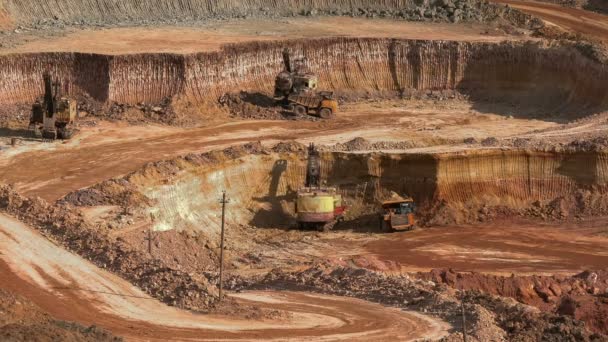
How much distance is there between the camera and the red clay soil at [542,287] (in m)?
44.0

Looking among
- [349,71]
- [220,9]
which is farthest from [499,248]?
[220,9]

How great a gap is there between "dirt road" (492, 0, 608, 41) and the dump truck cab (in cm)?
2678

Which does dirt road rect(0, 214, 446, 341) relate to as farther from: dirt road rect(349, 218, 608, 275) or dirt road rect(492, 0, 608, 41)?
dirt road rect(492, 0, 608, 41)

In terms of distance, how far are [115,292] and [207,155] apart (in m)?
17.3

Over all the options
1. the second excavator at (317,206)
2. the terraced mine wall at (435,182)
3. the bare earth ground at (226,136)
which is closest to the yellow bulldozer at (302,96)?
the bare earth ground at (226,136)

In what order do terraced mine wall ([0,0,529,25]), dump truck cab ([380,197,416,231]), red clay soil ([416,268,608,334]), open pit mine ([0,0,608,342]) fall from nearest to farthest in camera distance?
open pit mine ([0,0,608,342]) → red clay soil ([416,268,608,334]) → dump truck cab ([380,197,416,231]) → terraced mine wall ([0,0,529,25])

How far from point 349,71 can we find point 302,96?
20.7ft

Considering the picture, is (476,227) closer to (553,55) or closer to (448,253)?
(448,253)

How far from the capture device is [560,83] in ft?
230

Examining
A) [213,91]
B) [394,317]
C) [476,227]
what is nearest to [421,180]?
[476,227]

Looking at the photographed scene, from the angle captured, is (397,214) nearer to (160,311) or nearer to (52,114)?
(52,114)

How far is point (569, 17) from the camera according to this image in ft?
274

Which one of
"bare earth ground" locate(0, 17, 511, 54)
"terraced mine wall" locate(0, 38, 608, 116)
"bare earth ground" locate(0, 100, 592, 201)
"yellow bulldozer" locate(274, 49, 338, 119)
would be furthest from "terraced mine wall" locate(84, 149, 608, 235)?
"bare earth ground" locate(0, 17, 511, 54)

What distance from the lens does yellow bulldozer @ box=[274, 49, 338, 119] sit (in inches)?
2608
